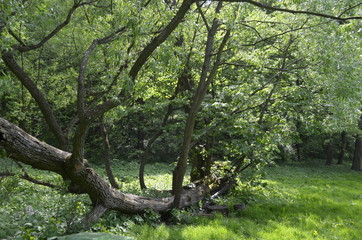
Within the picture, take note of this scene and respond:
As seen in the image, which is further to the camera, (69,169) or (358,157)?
(358,157)

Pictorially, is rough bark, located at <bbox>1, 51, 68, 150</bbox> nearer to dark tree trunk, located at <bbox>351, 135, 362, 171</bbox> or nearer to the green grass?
the green grass

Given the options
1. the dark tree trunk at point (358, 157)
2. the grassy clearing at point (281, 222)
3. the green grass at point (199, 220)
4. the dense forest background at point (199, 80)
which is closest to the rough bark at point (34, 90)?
the dense forest background at point (199, 80)

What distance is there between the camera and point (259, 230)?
6.17 meters

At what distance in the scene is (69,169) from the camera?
5.20 metres

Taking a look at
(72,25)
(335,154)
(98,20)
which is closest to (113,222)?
(98,20)

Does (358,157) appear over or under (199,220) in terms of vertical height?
over

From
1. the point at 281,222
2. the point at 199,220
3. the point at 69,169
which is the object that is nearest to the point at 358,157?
the point at 281,222

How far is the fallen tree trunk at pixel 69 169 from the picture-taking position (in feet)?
14.5

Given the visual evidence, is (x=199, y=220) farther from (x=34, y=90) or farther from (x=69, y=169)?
(x=34, y=90)

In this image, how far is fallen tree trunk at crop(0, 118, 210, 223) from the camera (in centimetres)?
441

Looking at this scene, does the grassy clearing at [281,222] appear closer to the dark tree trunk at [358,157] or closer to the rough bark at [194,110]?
the rough bark at [194,110]

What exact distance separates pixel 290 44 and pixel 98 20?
5.98m

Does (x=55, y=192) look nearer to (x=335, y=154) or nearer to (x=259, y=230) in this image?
(x=259, y=230)

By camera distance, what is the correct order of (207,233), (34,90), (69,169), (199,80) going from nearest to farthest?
(69,169) < (207,233) < (34,90) < (199,80)
